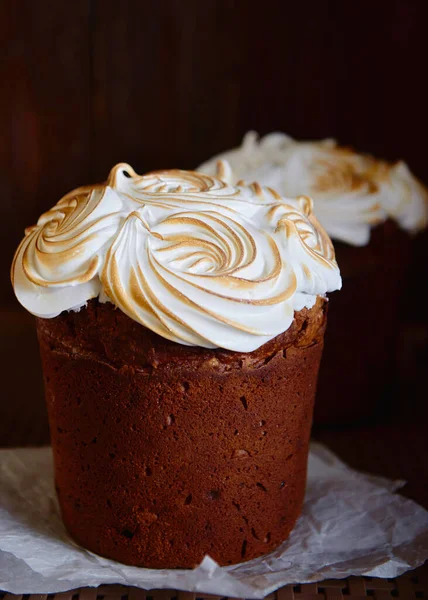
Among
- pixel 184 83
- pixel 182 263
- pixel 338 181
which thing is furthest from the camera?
pixel 184 83

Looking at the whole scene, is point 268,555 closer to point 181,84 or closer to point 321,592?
point 321,592

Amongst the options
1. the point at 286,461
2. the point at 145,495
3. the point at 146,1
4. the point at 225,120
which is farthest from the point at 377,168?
the point at 145,495

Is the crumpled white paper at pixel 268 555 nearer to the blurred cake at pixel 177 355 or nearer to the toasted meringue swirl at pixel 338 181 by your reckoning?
the blurred cake at pixel 177 355

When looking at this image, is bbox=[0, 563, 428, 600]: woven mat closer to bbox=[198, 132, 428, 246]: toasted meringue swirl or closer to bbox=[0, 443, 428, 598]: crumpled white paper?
bbox=[0, 443, 428, 598]: crumpled white paper

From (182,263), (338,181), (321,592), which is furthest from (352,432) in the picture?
(182,263)

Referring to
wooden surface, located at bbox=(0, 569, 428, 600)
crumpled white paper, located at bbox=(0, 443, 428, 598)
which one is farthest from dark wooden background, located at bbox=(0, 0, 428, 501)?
wooden surface, located at bbox=(0, 569, 428, 600)

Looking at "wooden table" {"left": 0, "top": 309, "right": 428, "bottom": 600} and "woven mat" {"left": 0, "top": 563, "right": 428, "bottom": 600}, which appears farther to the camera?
"wooden table" {"left": 0, "top": 309, "right": 428, "bottom": 600}

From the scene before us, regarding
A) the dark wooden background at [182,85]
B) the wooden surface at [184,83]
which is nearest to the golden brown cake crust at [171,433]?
the dark wooden background at [182,85]

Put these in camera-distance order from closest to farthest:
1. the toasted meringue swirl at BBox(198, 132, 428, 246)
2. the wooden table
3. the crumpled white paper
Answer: the crumpled white paper < the wooden table < the toasted meringue swirl at BBox(198, 132, 428, 246)
